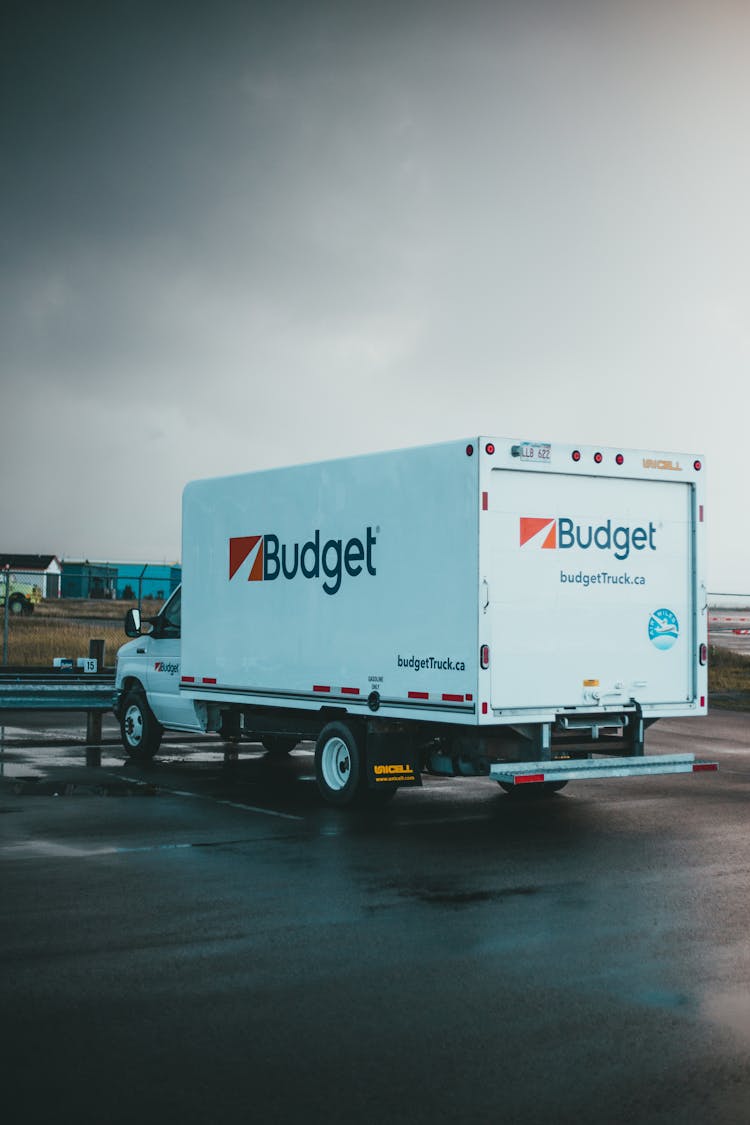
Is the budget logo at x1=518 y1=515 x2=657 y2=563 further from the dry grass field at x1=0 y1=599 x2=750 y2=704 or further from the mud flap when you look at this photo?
the dry grass field at x1=0 y1=599 x2=750 y2=704

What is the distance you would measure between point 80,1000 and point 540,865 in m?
4.49

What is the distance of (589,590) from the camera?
40.0ft

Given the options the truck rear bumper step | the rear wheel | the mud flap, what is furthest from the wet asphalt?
the truck rear bumper step

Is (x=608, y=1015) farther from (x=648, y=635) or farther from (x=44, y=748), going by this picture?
(x=44, y=748)

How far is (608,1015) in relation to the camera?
6.16 meters

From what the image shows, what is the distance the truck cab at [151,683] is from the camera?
53.2 feet

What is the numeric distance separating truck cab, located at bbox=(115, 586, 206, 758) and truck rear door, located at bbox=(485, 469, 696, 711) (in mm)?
5468

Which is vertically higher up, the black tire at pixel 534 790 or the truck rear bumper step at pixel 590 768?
the truck rear bumper step at pixel 590 768

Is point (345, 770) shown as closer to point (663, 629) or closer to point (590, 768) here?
point (590, 768)

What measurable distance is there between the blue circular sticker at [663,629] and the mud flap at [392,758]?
8.41 feet

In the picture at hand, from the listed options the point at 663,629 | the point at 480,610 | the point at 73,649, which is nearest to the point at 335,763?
the point at 480,610

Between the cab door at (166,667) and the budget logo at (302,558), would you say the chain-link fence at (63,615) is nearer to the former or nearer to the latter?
the cab door at (166,667)

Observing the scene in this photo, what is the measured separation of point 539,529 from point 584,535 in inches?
22.5

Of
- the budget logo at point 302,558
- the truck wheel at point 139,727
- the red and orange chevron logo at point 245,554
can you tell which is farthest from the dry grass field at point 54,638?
the budget logo at point 302,558
